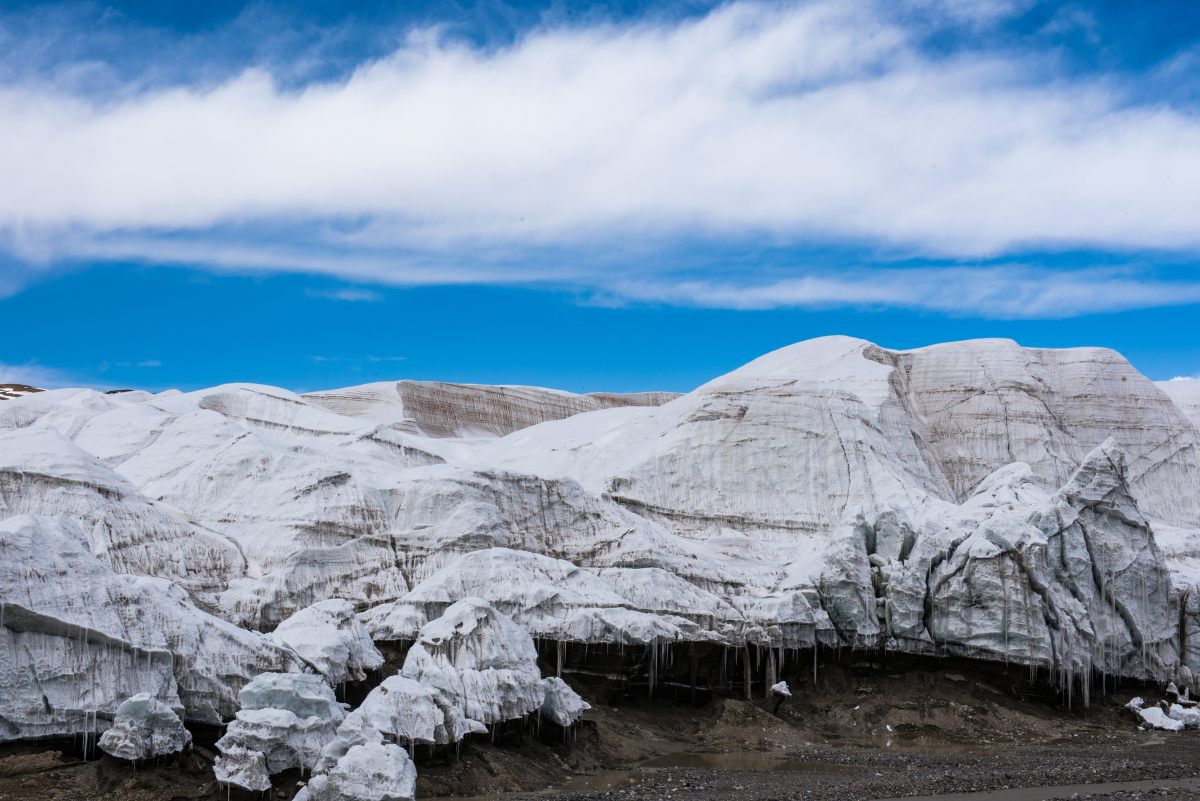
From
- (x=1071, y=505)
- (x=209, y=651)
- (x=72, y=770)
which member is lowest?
(x=72, y=770)

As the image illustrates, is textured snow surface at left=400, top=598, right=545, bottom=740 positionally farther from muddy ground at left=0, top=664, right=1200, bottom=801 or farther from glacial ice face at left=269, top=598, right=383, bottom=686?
glacial ice face at left=269, top=598, right=383, bottom=686

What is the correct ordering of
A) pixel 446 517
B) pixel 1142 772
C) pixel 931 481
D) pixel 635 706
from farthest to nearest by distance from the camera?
1. pixel 931 481
2. pixel 446 517
3. pixel 635 706
4. pixel 1142 772

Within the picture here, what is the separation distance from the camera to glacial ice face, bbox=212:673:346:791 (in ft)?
85.7

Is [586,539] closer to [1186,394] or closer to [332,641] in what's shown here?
[332,641]

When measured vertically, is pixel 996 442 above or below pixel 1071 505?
above

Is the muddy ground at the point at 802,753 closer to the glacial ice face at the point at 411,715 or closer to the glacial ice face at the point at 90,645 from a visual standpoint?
the glacial ice face at the point at 411,715

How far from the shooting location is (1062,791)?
3084 cm

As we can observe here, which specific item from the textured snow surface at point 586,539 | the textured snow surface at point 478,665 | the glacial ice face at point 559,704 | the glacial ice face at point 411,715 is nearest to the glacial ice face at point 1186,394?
the textured snow surface at point 586,539

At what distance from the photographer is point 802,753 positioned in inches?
1416

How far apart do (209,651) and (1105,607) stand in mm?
29316

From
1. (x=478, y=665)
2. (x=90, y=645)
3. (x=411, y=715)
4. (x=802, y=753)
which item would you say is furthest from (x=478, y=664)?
(x=802, y=753)

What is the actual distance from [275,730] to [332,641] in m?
5.93

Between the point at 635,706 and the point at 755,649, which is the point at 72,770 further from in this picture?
the point at 755,649

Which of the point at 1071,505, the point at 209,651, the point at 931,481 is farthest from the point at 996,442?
the point at 209,651
